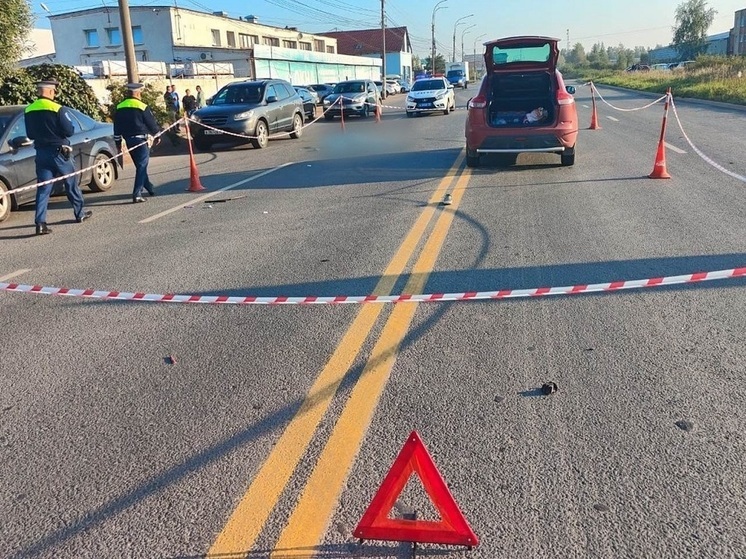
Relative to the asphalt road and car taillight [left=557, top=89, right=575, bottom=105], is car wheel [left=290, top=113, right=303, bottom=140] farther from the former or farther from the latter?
the asphalt road

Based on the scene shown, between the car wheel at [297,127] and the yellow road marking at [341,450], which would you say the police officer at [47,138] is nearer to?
the yellow road marking at [341,450]

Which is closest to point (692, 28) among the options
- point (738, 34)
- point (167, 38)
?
point (738, 34)

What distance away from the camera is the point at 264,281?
612 centimetres

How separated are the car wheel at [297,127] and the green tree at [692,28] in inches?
3647

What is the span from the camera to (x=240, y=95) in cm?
1919

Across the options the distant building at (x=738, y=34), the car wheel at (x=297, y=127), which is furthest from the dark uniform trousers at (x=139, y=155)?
the distant building at (x=738, y=34)

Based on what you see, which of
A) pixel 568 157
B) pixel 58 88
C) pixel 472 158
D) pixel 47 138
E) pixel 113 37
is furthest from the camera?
pixel 113 37

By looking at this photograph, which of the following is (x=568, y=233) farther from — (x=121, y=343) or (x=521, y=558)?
(x=521, y=558)

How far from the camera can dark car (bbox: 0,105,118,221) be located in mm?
9586

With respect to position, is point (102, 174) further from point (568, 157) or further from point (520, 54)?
point (568, 157)

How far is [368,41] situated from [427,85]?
76462 mm

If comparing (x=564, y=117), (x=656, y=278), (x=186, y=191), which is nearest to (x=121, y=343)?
(x=656, y=278)

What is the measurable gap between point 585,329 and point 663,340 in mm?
497

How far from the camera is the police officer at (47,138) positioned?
27.2ft
